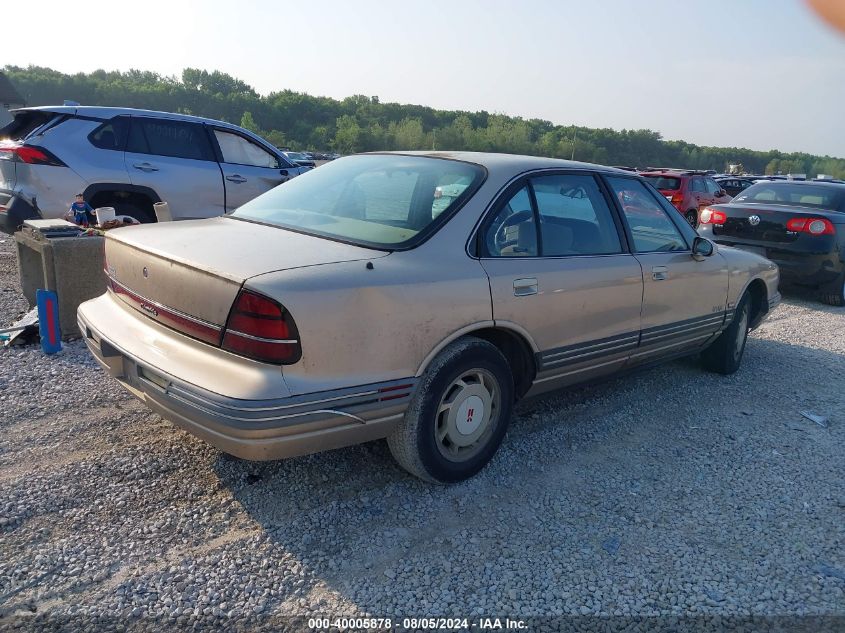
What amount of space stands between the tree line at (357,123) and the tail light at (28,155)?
49.3 m

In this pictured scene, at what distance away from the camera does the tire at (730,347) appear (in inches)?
211

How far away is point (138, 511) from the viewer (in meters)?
3.00

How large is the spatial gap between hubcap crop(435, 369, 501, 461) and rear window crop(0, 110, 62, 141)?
601cm

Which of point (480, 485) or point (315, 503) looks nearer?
point (315, 503)

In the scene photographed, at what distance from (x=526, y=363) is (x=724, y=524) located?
1.24 meters

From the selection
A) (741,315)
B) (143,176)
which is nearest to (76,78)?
(143,176)

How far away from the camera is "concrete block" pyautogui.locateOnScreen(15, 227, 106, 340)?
203 inches

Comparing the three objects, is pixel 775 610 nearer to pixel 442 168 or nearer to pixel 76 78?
pixel 442 168

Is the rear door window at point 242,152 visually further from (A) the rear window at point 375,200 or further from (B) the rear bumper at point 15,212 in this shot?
(A) the rear window at point 375,200

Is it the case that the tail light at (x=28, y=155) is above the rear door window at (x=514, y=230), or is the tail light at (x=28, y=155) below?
below

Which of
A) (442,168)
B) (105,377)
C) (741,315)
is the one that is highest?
(442,168)

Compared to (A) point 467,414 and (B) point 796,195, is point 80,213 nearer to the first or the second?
(A) point 467,414

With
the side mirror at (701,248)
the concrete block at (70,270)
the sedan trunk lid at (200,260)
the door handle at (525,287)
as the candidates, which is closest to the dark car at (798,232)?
the side mirror at (701,248)

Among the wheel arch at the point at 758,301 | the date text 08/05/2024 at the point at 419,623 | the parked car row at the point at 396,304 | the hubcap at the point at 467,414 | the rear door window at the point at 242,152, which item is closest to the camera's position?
the date text 08/05/2024 at the point at 419,623
